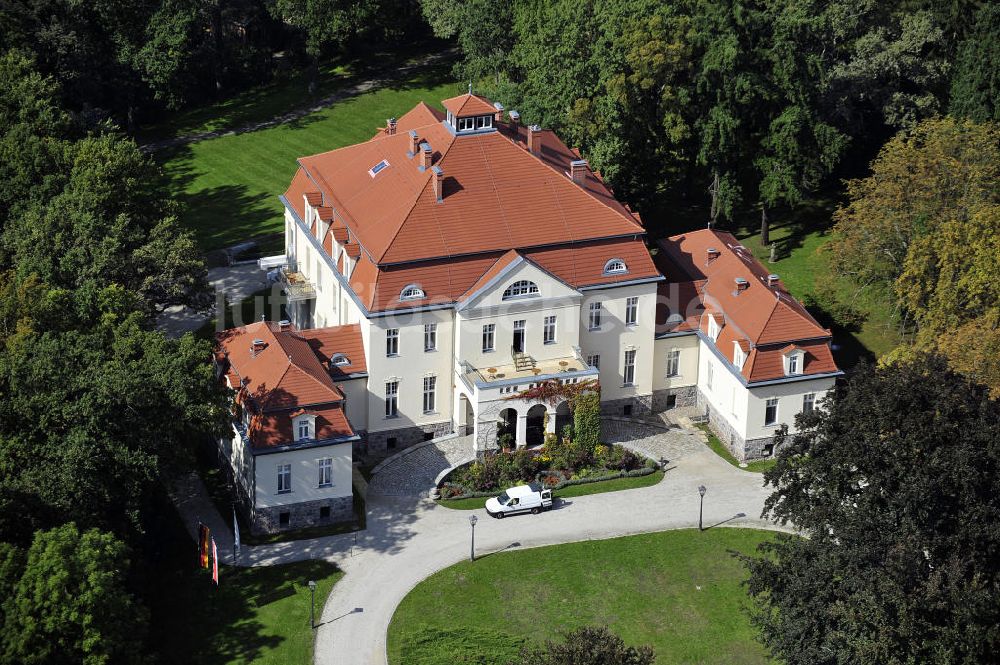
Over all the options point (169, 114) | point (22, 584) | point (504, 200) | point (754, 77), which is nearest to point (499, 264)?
point (504, 200)

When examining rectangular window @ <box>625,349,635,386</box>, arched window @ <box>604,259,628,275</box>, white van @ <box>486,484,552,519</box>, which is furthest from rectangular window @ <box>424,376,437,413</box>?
rectangular window @ <box>625,349,635,386</box>

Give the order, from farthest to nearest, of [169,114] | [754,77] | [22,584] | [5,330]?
[169,114]
[754,77]
[5,330]
[22,584]

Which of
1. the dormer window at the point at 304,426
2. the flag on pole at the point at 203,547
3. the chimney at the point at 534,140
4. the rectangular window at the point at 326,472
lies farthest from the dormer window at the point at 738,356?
the flag on pole at the point at 203,547

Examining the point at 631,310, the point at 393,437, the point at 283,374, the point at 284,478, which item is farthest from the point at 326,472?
the point at 631,310

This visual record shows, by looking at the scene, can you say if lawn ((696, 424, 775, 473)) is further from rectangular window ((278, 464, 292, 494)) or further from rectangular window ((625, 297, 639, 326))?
rectangular window ((278, 464, 292, 494))

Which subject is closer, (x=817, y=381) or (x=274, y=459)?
(x=274, y=459)

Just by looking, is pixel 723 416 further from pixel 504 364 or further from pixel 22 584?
pixel 22 584

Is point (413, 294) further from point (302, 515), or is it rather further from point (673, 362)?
point (673, 362)
